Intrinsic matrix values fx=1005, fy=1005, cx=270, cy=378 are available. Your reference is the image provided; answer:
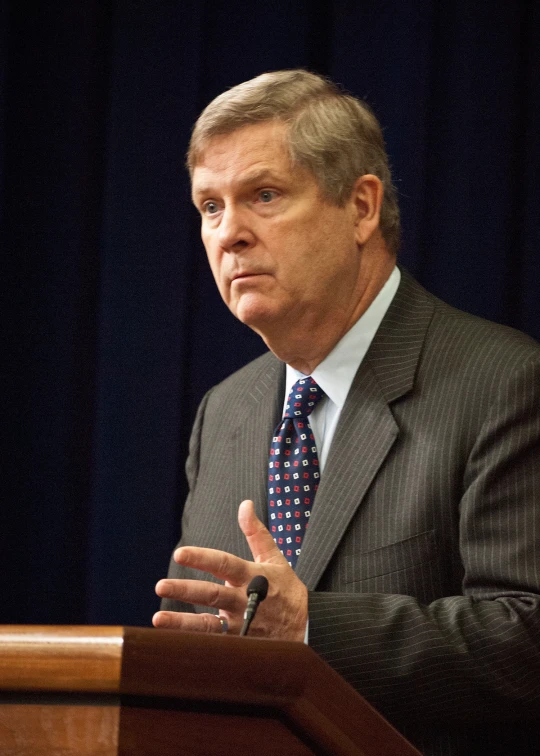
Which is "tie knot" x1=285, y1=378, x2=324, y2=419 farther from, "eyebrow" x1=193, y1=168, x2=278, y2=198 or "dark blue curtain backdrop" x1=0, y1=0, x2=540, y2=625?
"dark blue curtain backdrop" x1=0, y1=0, x2=540, y2=625

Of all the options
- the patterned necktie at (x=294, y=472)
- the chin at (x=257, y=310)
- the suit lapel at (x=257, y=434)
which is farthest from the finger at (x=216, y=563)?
the chin at (x=257, y=310)

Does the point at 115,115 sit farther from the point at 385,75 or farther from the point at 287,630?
the point at 287,630

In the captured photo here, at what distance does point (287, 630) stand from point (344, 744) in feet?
1.49

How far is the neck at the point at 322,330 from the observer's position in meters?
1.86

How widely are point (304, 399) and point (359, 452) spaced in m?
0.21

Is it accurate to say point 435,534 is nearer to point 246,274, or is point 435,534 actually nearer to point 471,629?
point 471,629

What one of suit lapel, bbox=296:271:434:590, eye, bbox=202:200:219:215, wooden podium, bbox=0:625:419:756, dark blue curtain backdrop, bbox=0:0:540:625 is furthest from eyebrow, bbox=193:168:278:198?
wooden podium, bbox=0:625:419:756

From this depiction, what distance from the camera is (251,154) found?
1.82 meters

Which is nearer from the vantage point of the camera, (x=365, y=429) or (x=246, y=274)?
(x=365, y=429)

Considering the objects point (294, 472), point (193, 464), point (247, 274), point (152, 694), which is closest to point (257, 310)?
point (247, 274)

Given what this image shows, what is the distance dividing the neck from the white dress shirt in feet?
0.04

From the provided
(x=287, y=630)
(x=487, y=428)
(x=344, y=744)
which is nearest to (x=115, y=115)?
(x=487, y=428)

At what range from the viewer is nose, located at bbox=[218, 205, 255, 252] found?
1824mm

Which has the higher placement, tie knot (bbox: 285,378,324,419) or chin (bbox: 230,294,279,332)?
chin (bbox: 230,294,279,332)
